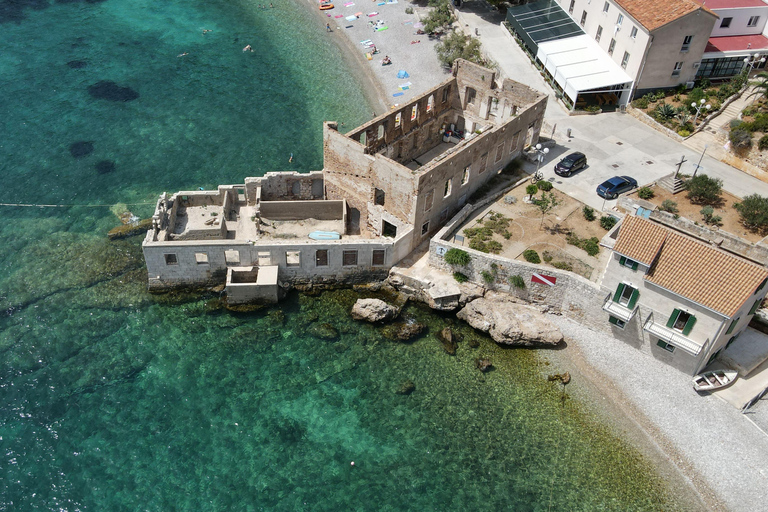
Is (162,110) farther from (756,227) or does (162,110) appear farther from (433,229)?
(756,227)

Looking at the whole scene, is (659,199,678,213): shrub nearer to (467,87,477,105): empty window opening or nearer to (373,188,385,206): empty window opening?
(467,87,477,105): empty window opening

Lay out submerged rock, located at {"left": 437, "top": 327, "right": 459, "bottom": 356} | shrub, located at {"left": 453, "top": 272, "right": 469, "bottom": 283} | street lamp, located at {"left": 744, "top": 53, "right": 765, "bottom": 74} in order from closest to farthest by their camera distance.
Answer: submerged rock, located at {"left": 437, "top": 327, "right": 459, "bottom": 356} < shrub, located at {"left": 453, "top": 272, "right": 469, "bottom": 283} < street lamp, located at {"left": 744, "top": 53, "right": 765, "bottom": 74}

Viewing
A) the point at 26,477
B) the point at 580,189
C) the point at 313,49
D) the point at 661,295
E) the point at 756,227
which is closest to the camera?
the point at 26,477

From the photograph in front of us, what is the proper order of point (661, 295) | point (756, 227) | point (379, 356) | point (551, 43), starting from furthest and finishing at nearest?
point (551, 43)
point (756, 227)
point (379, 356)
point (661, 295)

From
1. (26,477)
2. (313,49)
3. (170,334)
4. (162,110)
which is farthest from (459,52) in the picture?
(26,477)

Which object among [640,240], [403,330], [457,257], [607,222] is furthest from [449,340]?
[607,222]

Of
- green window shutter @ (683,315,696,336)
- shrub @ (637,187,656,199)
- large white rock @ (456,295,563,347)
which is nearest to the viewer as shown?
green window shutter @ (683,315,696,336)

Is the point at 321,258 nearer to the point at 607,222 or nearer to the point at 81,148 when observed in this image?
the point at 607,222

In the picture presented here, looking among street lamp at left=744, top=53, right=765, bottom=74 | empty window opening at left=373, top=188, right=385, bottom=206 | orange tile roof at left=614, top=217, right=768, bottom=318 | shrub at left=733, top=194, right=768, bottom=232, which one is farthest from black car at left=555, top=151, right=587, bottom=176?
street lamp at left=744, top=53, right=765, bottom=74
